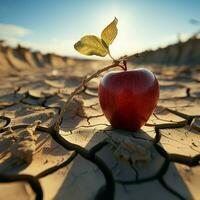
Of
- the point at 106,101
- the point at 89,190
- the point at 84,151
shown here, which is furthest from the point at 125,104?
the point at 89,190

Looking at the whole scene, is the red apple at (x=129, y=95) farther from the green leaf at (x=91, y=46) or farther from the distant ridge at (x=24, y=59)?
the distant ridge at (x=24, y=59)

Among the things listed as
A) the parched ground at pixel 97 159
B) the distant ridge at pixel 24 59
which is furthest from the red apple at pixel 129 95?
the distant ridge at pixel 24 59

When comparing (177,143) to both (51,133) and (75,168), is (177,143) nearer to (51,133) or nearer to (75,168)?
(75,168)

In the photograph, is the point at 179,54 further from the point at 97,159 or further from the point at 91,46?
the point at 97,159

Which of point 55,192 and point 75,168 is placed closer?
point 55,192

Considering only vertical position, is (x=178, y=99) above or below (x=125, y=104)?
below

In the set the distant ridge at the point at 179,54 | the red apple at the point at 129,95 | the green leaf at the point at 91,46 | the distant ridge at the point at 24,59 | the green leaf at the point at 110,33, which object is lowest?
the distant ridge at the point at 179,54

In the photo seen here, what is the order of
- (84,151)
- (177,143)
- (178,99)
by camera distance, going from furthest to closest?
(178,99) → (177,143) → (84,151)
